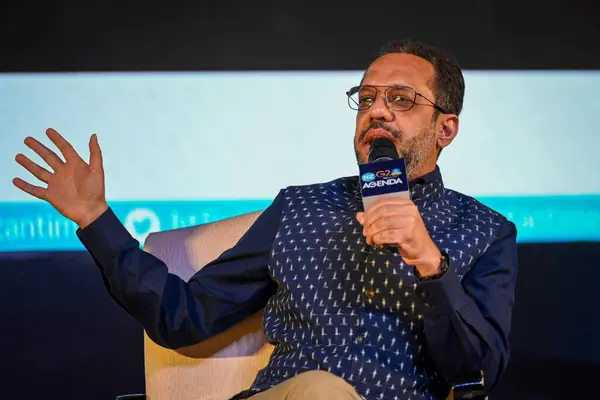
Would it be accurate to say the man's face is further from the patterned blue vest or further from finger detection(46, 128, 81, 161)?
finger detection(46, 128, 81, 161)

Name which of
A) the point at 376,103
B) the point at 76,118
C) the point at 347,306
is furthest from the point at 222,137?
the point at 347,306

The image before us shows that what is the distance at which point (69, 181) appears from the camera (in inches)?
77.2

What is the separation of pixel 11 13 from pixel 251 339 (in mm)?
1853

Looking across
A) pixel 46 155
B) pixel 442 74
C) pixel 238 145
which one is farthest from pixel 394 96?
pixel 238 145

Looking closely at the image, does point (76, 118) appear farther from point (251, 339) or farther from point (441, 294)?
point (441, 294)

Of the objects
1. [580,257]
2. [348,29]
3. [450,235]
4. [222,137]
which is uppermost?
[348,29]

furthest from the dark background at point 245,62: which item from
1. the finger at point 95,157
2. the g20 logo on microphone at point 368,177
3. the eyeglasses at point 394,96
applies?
the g20 logo on microphone at point 368,177

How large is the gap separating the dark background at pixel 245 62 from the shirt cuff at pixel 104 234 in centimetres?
143

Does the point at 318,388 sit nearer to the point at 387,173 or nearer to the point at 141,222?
the point at 387,173

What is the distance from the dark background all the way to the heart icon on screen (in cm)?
26

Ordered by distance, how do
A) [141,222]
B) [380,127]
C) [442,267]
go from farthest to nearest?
[141,222], [380,127], [442,267]

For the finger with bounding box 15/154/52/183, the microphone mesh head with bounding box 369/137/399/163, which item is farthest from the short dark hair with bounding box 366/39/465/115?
the finger with bounding box 15/154/52/183

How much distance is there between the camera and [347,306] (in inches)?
80.4

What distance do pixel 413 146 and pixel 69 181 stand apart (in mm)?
831
